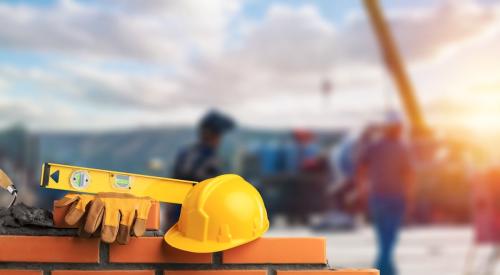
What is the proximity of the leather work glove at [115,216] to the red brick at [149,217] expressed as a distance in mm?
14

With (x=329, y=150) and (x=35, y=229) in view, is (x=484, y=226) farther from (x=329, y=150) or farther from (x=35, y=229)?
(x=35, y=229)

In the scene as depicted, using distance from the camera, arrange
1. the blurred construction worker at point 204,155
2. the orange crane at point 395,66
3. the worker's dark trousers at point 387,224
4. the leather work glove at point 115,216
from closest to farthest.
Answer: the leather work glove at point 115,216
the blurred construction worker at point 204,155
the worker's dark trousers at point 387,224
the orange crane at point 395,66

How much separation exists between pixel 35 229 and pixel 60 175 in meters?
0.12

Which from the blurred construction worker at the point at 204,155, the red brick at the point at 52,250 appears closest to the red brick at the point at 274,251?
the red brick at the point at 52,250

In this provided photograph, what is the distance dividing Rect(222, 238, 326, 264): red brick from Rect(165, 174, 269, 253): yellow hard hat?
0.02 meters

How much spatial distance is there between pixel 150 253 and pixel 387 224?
4071 mm

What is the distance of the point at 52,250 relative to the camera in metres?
1.29

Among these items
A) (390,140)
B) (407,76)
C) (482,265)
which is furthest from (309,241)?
(407,76)

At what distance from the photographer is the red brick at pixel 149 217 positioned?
4.25 feet

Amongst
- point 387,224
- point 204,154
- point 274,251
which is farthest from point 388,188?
point 274,251

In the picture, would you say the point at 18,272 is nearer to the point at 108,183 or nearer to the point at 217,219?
the point at 108,183

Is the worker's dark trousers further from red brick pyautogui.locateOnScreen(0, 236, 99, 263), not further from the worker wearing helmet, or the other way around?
red brick pyautogui.locateOnScreen(0, 236, 99, 263)

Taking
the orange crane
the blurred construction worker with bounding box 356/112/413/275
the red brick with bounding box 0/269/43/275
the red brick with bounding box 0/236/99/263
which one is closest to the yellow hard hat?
the red brick with bounding box 0/236/99/263

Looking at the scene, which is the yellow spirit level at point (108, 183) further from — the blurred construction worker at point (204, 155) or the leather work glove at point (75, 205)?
the blurred construction worker at point (204, 155)
